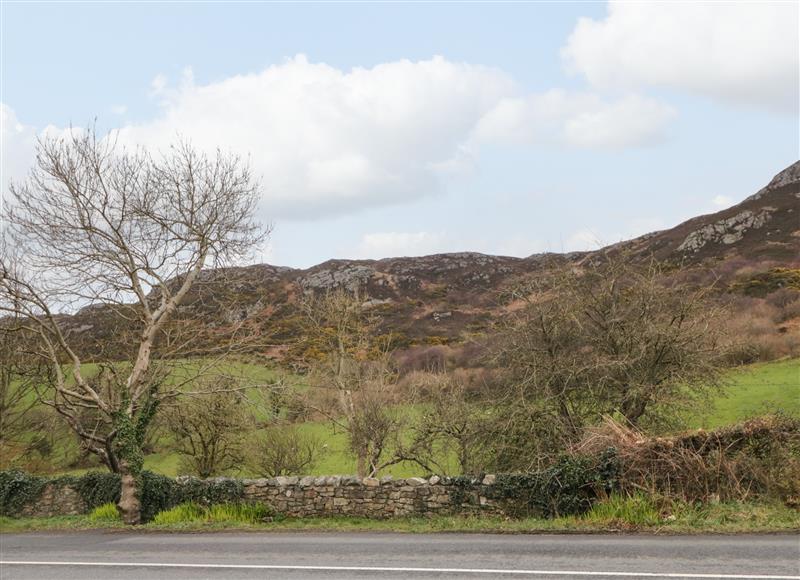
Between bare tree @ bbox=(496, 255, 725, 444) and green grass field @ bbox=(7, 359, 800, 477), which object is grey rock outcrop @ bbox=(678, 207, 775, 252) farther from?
bare tree @ bbox=(496, 255, 725, 444)

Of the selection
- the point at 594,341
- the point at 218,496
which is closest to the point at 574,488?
the point at 594,341

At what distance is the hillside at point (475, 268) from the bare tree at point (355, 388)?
17.2m

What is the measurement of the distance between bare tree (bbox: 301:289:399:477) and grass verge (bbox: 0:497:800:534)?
7982 millimetres

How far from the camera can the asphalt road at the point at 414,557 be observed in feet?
29.8

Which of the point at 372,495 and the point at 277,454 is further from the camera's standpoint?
the point at 277,454

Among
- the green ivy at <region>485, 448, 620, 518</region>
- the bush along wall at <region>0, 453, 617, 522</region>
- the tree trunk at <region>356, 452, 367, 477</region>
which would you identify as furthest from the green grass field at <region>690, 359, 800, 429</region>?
the bush along wall at <region>0, 453, 617, 522</region>

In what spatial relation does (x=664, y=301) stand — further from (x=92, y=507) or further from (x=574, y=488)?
(x=92, y=507)

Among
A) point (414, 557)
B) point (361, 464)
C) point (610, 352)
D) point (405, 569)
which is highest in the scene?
point (610, 352)

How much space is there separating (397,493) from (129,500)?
7473 millimetres

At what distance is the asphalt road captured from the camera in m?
9.09

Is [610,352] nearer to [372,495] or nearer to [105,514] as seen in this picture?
[372,495]

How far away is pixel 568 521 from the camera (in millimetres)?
13039

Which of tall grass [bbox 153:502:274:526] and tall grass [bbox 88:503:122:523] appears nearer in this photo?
tall grass [bbox 153:502:274:526]

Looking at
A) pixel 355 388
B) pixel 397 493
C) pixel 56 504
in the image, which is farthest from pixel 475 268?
pixel 397 493
